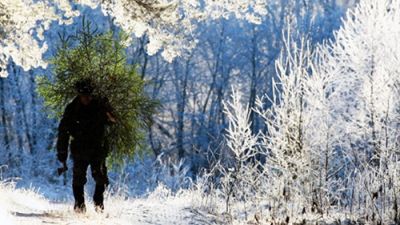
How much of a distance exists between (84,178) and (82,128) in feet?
2.27

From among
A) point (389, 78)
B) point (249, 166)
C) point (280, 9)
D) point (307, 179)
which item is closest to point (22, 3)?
point (249, 166)

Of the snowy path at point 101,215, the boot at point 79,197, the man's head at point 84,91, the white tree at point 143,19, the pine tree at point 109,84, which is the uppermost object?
the white tree at point 143,19

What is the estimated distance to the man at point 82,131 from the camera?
8164 millimetres

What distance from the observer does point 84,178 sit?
833 cm

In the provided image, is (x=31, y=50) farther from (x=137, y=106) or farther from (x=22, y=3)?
(x=137, y=106)

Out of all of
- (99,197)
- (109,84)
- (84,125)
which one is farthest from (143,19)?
(99,197)

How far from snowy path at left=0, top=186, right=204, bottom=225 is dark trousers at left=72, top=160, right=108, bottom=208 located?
0.19 metres

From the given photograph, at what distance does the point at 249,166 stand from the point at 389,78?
240 inches

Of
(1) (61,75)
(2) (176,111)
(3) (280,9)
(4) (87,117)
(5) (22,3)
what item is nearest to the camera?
(4) (87,117)

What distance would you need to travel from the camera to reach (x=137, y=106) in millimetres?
11258

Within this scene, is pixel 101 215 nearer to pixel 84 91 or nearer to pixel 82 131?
pixel 82 131

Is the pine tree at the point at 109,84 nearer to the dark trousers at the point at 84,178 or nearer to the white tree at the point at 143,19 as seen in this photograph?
the white tree at the point at 143,19

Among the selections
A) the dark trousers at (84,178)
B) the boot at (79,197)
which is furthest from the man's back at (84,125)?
the boot at (79,197)

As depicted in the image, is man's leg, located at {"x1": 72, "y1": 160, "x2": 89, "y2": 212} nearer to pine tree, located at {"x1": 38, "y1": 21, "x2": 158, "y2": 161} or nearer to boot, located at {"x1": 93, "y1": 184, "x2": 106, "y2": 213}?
boot, located at {"x1": 93, "y1": 184, "x2": 106, "y2": 213}
